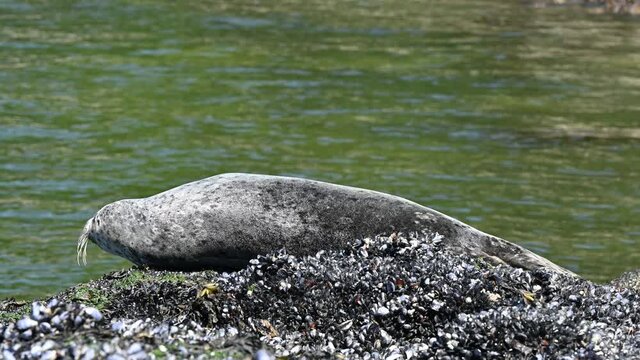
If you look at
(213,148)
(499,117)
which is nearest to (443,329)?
(213,148)

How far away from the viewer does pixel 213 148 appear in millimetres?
18109

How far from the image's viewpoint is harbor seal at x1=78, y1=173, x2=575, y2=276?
937 cm

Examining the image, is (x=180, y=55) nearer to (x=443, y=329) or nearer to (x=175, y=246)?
(x=175, y=246)

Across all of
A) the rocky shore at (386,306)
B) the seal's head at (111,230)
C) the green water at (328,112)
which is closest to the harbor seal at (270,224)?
the seal's head at (111,230)

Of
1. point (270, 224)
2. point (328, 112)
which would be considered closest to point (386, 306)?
point (270, 224)

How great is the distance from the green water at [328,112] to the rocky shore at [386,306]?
14.1ft

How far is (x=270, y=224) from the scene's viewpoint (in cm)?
943

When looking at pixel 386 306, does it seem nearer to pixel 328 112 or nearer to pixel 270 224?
pixel 270 224

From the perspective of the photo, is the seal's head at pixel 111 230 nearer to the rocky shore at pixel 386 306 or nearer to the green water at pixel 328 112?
the rocky shore at pixel 386 306

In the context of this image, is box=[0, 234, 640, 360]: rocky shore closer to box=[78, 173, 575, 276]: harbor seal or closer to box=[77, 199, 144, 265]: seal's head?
box=[78, 173, 575, 276]: harbor seal

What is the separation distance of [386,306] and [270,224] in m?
1.94

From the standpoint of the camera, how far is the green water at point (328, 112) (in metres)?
15.3

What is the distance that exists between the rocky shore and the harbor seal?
1.32 feet

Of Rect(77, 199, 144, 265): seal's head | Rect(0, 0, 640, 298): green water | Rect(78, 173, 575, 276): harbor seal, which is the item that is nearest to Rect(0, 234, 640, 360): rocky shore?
Rect(78, 173, 575, 276): harbor seal
